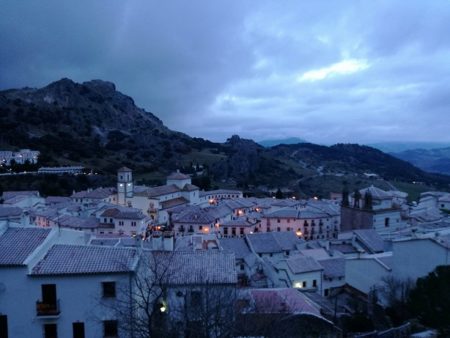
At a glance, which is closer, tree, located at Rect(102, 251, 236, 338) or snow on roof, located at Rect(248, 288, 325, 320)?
tree, located at Rect(102, 251, 236, 338)

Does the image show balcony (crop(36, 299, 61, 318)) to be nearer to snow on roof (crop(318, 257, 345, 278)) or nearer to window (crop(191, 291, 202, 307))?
window (crop(191, 291, 202, 307))

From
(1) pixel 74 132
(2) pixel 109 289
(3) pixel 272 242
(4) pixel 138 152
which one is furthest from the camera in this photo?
(1) pixel 74 132

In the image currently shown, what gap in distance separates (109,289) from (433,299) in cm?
1611

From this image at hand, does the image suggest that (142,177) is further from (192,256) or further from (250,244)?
(192,256)

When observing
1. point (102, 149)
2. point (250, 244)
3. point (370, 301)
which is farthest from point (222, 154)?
point (370, 301)

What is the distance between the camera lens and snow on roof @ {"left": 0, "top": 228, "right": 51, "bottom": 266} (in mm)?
14038

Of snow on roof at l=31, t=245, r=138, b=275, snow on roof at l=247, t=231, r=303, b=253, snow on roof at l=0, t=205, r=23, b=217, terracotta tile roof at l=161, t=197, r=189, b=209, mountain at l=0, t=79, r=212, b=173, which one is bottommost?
terracotta tile roof at l=161, t=197, r=189, b=209

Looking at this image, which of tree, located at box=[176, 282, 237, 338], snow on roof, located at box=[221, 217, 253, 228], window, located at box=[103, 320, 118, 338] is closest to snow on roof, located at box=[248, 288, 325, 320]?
tree, located at box=[176, 282, 237, 338]

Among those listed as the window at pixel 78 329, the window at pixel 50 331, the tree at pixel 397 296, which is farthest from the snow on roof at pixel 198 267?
the tree at pixel 397 296

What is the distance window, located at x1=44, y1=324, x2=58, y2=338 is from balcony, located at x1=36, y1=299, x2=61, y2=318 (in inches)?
19.4

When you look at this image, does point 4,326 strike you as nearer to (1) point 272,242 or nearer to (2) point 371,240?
(1) point 272,242

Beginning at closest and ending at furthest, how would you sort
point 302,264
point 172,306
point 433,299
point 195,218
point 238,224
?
1. point 172,306
2. point 433,299
3. point 302,264
4. point 238,224
5. point 195,218

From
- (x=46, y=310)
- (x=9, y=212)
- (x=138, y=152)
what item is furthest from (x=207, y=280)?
(x=138, y=152)

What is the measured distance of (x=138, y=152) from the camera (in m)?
153
